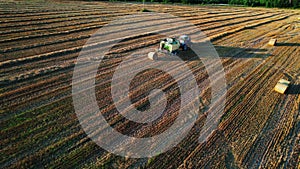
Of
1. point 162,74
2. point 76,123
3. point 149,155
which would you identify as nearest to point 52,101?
point 76,123

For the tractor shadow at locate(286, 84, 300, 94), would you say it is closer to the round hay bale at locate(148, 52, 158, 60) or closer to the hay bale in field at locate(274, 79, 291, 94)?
the hay bale in field at locate(274, 79, 291, 94)

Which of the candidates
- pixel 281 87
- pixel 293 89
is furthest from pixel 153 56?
pixel 293 89

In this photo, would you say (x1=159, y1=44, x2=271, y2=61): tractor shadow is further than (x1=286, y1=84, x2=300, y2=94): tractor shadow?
Yes

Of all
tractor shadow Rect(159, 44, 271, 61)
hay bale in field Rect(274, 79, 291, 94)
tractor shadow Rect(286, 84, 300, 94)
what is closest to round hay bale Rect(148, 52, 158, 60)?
tractor shadow Rect(159, 44, 271, 61)

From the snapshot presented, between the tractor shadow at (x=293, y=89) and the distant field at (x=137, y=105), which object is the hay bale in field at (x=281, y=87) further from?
the tractor shadow at (x=293, y=89)

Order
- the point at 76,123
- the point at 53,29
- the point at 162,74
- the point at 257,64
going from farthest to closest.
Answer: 1. the point at 53,29
2. the point at 257,64
3. the point at 162,74
4. the point at 76,123

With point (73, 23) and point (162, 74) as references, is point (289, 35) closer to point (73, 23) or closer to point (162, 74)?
point (162, 74)

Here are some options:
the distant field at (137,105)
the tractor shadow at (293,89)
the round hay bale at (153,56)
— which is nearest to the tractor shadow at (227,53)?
the distant field at (137,105)
